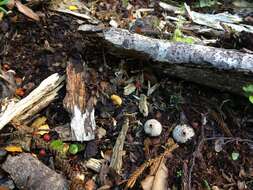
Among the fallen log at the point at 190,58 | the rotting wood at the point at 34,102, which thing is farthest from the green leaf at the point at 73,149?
the fallen log at the point at 190,58

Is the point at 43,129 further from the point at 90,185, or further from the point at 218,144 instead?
the point at 218,144

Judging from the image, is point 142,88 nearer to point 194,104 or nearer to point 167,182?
point 194,104

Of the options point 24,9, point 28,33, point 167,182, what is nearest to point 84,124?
point 167,182

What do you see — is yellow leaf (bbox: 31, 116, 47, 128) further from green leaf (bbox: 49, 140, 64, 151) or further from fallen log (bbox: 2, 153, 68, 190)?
fallen log (bbox: 2, 153, 68, 190)

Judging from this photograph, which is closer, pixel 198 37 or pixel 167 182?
pixel 167 182

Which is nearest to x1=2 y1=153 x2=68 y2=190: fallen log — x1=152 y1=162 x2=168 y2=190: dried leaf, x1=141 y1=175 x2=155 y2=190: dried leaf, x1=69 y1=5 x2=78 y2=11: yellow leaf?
x1=141 y1=175 x2=155 y2=190: dried leaf

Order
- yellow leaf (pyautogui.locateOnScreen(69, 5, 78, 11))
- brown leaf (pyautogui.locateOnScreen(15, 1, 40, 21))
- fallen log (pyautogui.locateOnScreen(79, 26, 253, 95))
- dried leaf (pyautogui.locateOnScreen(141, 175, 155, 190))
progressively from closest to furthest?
dried leaf (pyautogui.locateOnScreen(141, 175, 155, 190)) → fallen log (pyautogui.locateOnScreen(79, 26, 253, 95)) → brown leaf (pyautogui.locateOnScreen(15, 1, 40, 21)) → yellow leaf (pyautogui.locateOnScreen(69, 5, 78, 11))

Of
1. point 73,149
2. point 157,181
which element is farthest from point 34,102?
point 157,181
